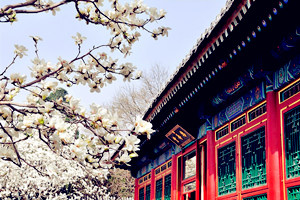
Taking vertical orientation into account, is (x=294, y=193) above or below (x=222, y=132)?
below

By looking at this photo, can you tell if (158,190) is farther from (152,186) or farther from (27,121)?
(27,121)

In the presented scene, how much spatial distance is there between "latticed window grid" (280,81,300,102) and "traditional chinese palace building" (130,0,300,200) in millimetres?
13

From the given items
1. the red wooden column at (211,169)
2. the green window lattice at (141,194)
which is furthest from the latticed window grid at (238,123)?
the green window lattice at (141,194)

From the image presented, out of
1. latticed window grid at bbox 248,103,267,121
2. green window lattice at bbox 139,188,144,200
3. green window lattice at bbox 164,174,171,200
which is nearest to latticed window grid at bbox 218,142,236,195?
latticed window grid at bbox 248,103,267,121

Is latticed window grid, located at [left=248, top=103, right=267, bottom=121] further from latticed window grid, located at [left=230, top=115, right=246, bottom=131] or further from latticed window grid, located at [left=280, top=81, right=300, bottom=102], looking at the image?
latticed window grid, located at [left=280, top=81, right=300, bottom=102]

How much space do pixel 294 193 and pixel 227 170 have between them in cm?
214

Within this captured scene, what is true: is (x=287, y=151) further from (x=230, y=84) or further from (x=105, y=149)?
(x=105, y=149)

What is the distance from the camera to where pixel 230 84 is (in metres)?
6.70

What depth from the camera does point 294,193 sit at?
4.89 m

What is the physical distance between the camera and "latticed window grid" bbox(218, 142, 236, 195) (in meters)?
6.75

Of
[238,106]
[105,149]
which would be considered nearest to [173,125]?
[238,106]

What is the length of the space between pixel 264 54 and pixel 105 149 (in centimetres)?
306

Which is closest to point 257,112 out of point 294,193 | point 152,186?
point 294,193

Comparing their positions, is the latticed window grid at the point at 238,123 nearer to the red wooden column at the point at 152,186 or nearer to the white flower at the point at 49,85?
the white flower at the point at 49,85
